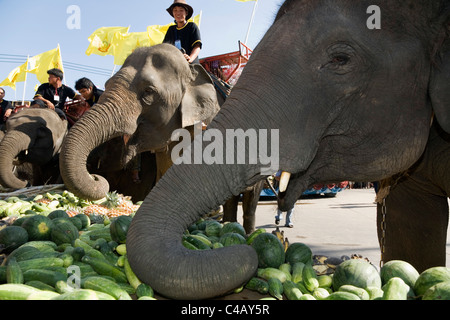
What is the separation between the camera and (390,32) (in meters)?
2.00

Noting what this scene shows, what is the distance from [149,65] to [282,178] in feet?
12.0

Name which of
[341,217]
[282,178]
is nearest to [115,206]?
[282,178]

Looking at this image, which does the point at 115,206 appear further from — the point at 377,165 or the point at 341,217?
the point at 341,217

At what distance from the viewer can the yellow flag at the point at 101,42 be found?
1625 cm

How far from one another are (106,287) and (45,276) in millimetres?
356

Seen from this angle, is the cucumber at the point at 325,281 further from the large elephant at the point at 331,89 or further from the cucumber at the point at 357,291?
the large elephant at the point at 331,89

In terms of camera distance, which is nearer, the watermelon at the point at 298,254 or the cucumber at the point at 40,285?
the cucumber at the point at 40,285

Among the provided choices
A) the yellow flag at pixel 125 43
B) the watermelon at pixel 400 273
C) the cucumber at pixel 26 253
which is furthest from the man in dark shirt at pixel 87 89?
the yellow flag at pixel 125 43

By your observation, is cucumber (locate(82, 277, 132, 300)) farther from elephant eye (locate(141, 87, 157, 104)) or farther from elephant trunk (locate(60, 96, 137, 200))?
elephant eye (locate(141, 87, 157, 104))

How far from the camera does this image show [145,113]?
5.21 metres

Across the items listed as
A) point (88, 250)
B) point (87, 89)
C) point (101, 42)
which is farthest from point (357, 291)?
point (101, 42)

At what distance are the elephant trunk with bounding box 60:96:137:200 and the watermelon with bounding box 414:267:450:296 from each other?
140 inches

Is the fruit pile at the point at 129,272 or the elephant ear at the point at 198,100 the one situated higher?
the elephant ear at the point at 198,100

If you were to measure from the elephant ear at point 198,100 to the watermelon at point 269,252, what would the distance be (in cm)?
335
